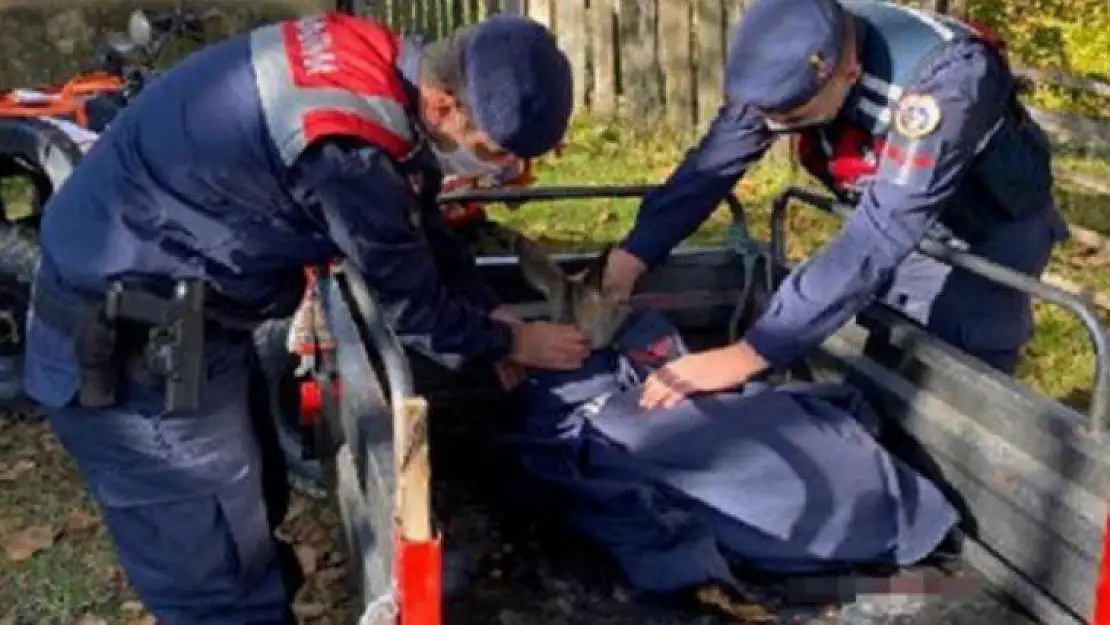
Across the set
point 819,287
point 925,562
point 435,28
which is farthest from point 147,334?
point 435,28

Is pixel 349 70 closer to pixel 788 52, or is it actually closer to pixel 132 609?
pixel 788 52

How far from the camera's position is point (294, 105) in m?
3.04

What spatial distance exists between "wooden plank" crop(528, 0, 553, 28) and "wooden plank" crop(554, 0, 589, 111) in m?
0.11

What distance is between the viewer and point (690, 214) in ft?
14.1

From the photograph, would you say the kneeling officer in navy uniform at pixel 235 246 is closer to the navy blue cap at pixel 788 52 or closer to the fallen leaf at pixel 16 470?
the navy blue cap at pixel 788 52

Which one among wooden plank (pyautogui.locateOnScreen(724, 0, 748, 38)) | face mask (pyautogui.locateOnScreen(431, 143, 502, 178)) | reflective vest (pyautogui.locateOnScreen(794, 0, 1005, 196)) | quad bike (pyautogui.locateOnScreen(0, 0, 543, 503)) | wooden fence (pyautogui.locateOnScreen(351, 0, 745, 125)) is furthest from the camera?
wooden fence (pyautogui.locateOnScreen(351, 0, 745, 125))

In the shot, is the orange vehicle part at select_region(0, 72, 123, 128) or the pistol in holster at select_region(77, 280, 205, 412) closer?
the pistol in holster at select_region(77, 280, 205, 412)

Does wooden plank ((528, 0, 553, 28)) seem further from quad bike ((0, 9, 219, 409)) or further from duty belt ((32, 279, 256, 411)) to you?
duty belt ((32, 279, 256, 411))

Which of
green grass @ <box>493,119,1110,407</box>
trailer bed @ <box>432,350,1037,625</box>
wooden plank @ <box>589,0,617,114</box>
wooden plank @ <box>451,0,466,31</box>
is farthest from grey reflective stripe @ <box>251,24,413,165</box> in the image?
wooden plank @ <box>451,0,466,31</box>

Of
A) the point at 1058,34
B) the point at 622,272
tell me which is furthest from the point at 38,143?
the point at 1058,34

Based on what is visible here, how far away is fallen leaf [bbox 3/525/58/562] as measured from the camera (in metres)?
5.03

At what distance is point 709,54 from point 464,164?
268 inches

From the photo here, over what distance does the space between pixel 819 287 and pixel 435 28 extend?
8328 mm

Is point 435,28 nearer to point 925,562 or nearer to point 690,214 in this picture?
point 690,214
